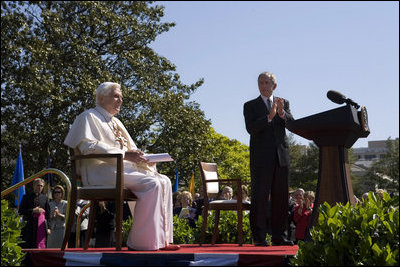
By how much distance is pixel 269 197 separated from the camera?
7.95 metres

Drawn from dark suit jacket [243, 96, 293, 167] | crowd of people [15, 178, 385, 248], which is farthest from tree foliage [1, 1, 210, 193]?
dark suit jacket [243, 96, 293, 167]

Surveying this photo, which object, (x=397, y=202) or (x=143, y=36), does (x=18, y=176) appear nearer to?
(x=143, y=36)

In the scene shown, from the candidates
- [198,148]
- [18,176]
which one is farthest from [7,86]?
[198,148]

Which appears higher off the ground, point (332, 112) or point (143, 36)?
point (143, 36)

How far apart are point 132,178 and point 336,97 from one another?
2.58m

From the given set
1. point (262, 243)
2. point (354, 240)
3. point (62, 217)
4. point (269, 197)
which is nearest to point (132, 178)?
point (262, 243)

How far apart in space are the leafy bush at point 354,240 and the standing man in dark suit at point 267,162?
267cm

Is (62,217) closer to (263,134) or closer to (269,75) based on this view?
(263,134)

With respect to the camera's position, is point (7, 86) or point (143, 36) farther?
point (143, 36)

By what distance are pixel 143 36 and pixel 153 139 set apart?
445 centimetres

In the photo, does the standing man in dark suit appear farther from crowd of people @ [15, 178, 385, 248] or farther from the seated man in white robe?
crowd of people @ [15, 178, 385, 248]

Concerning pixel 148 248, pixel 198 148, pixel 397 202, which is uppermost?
pixel 198 148

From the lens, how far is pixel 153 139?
26109 millimetres

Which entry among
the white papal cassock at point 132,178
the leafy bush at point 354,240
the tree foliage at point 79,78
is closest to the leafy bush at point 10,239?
the white papal cassock at point 132,178
